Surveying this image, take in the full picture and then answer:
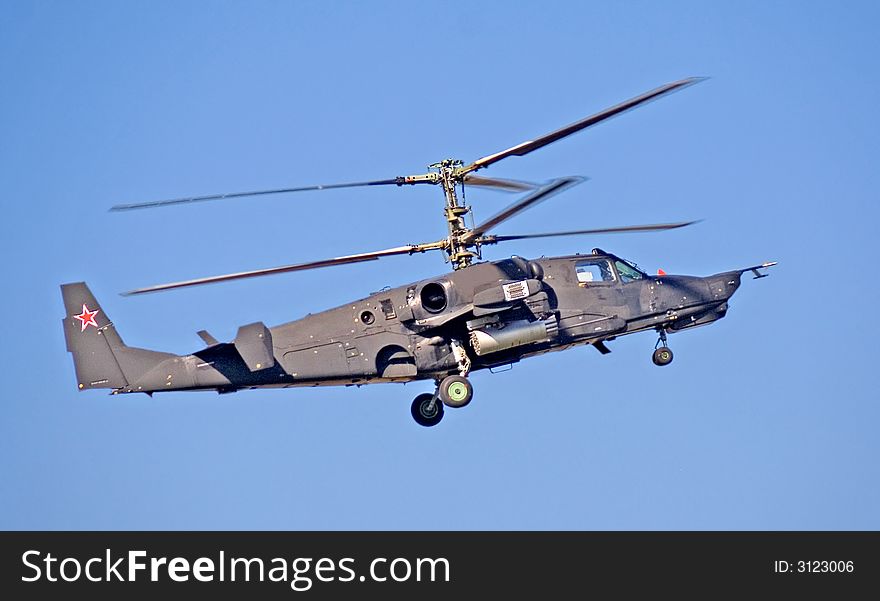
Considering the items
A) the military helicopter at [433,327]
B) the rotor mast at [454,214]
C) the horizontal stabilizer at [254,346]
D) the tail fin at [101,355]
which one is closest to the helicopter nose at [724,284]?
the military helicopter at [433,327]

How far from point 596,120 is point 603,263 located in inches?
277

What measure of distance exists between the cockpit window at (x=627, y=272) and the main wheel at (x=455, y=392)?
518cm

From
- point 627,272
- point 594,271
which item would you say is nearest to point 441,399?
point 594,271

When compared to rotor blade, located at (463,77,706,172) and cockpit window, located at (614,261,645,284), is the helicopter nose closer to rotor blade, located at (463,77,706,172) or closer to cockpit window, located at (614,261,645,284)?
cockpit window, located at (614,261,645,284)

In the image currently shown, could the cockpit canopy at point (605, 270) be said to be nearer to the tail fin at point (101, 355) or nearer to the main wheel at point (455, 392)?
the main wheel at point (455, 392)

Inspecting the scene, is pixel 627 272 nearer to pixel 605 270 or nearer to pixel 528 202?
pixel 605 270

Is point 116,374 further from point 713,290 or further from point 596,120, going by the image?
point 713,290

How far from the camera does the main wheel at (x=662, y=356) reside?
1369 inches

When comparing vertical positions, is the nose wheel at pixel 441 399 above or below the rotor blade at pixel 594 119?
below

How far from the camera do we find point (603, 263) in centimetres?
3441

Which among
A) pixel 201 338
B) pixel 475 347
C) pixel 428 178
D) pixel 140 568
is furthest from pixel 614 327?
pixel 140 568

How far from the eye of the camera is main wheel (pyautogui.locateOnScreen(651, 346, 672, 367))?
34.8m

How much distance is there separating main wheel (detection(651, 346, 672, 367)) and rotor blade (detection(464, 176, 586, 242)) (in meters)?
6.73

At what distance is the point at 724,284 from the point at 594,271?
3.82 m
